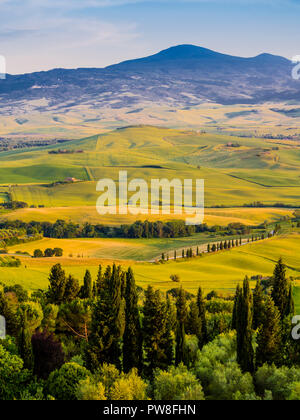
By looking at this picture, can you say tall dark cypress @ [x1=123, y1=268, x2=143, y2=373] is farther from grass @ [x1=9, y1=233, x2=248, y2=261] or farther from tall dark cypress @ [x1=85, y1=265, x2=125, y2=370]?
grass @ [x1=9, y1=233, x2=248, y2=261]

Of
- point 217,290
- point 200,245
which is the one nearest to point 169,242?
point 200,245

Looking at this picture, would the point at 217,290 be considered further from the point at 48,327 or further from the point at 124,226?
the point at 124,226

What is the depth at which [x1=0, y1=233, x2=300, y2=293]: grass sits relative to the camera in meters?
104

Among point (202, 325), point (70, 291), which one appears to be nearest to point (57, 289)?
point (70, 291)

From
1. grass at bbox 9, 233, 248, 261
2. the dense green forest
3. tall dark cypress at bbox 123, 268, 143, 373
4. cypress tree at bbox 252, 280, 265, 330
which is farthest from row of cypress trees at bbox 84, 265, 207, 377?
grass at bbox 9, 233, 248, 261

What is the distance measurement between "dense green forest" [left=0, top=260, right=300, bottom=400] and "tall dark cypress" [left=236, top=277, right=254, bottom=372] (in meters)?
0.10

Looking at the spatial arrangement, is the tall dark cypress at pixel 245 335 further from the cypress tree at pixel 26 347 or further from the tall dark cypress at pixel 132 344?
the cypress tree at pixel 26 347

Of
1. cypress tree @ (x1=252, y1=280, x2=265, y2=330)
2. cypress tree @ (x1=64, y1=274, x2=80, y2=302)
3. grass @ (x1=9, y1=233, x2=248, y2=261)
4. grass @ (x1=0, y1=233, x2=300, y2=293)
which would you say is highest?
cypress tree @ (x1=252, y1=280, x2=265, y2=330)

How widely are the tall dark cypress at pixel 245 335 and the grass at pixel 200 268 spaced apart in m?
48.4

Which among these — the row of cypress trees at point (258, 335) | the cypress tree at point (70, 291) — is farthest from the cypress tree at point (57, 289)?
the row of cypress trees at point (258, 335)

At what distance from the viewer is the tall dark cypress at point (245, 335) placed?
162 ft

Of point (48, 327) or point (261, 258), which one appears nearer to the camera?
point (48, 327)

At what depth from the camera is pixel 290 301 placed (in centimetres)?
6425

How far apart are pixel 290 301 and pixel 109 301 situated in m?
23.4
